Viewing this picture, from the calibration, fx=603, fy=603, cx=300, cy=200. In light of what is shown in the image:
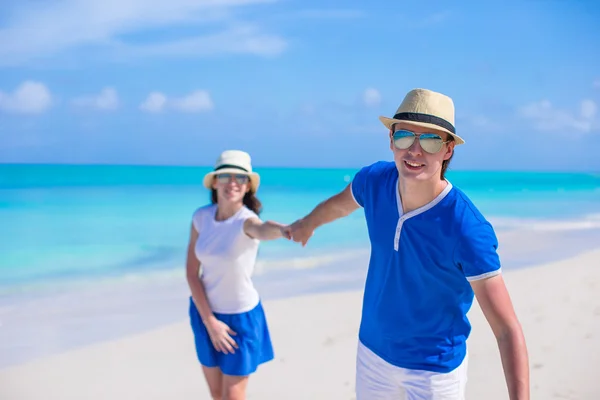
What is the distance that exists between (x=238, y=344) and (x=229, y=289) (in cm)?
33

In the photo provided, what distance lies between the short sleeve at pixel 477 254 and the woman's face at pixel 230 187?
72.2 inches

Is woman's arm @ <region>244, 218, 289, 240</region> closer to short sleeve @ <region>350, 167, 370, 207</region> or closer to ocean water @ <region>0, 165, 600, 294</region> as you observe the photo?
short sleeve @ <region>350, 167, 370, 207</region>

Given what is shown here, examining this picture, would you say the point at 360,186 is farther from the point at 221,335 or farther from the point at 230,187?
the point at 221,335

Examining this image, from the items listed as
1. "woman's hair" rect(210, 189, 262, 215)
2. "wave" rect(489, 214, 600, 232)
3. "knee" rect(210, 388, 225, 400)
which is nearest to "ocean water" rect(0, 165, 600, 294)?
"wave" rect(489, 214, 600, 232)

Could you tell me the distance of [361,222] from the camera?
67.1 ft

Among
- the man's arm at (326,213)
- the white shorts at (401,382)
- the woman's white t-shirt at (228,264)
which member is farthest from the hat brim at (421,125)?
the woman's white t-shirt at (228,264)

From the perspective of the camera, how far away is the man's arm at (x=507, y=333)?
7.18 ft

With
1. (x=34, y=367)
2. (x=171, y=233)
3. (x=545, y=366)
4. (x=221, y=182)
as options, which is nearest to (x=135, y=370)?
(x=34, y=367)

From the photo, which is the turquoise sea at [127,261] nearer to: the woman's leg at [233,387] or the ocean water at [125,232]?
the ocean water at [125,232]

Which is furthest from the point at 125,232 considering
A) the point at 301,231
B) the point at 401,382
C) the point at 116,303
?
the point at 401,382

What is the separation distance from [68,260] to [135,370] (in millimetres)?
8195

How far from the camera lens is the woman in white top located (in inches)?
143

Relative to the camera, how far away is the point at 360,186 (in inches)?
114

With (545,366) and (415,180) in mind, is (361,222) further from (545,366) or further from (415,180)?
(415,180)
